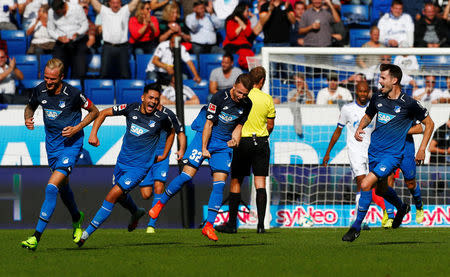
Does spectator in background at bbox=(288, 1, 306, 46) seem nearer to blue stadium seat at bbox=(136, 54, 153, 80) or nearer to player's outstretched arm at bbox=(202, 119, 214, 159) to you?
blue stadium seat at bbox=(136, 54, 153, 80)

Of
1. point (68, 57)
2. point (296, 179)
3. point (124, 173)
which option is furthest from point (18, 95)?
point (124, 173)

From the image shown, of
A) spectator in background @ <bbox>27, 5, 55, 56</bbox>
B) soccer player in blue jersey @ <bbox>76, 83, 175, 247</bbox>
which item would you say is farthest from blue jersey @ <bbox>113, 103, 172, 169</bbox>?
spectator in background @ <bbox>27, 5, 55, 56</bbox>

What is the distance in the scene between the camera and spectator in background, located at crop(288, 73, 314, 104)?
48.4ft

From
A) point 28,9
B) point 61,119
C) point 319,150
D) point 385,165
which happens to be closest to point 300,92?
point 319,150

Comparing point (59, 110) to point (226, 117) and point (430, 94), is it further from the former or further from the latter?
point (430, 94)

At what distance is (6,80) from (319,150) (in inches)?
221

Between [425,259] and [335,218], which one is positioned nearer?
[425,259]

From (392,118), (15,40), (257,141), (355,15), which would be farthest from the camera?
(355,15)

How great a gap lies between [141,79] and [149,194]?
150 inches

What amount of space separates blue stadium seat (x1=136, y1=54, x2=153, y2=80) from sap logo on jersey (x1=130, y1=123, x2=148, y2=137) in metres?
6.80

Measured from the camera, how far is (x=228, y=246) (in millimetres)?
9562

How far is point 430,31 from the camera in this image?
56.9 ft

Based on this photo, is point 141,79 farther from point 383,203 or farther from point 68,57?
point 383,203

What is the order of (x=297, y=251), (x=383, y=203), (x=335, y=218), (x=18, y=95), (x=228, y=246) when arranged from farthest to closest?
1. (x=18, y=95)
2. (x=335, y=218)
3. (x=383, y=203)
4. (x=228, y=246)
5. (x=297, y=251)
